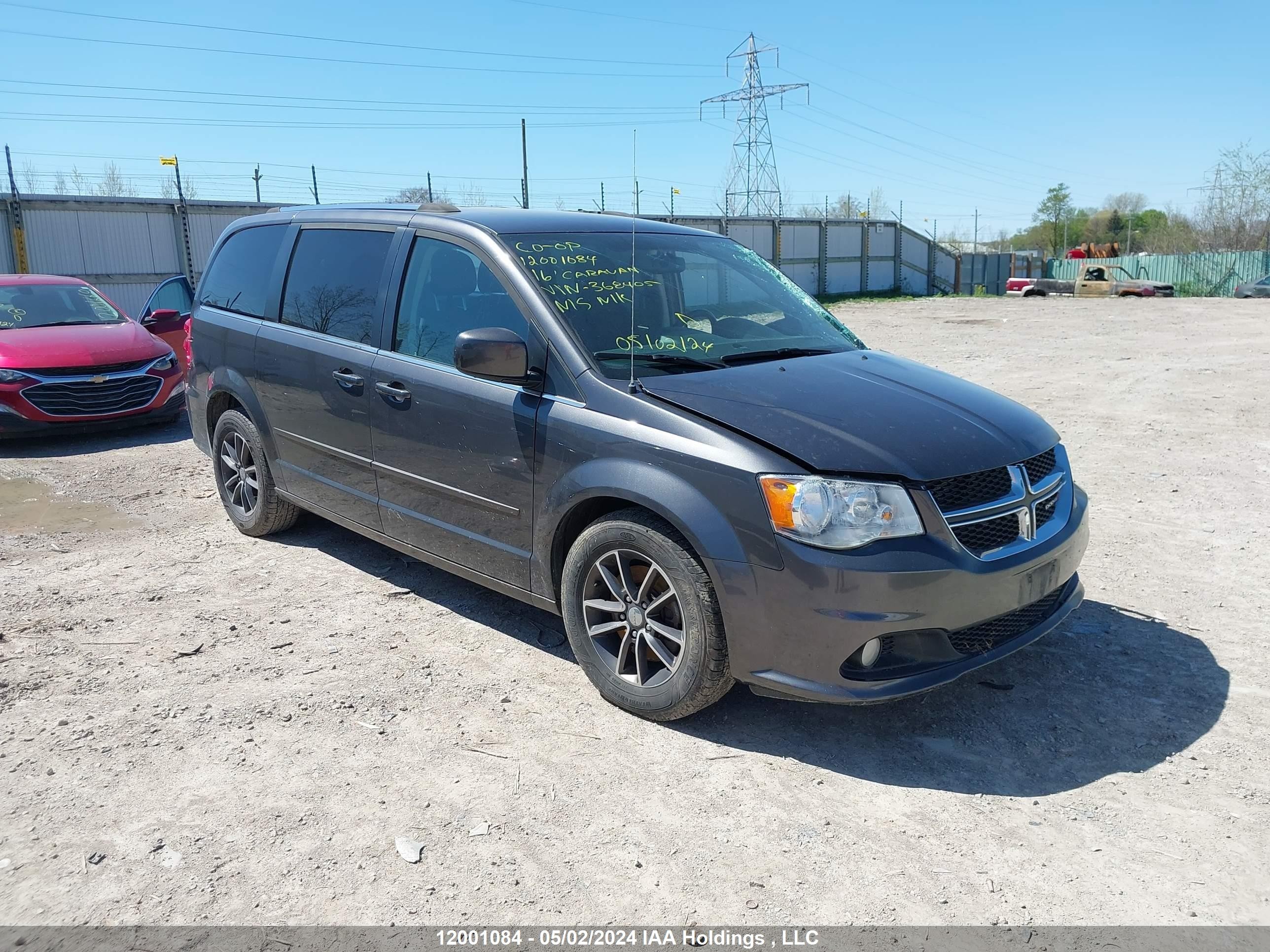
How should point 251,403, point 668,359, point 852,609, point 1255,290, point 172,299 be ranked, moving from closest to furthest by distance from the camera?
1. point 852,609
2. point 668,359
3. point 251,403
4. point 172,299
5. point 1255,290

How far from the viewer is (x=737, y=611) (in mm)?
3277

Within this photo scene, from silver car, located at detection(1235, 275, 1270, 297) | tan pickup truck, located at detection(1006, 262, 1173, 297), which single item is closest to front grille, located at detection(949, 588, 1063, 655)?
tan pickup truck, located at detection(1006, 262, 1173, 297)

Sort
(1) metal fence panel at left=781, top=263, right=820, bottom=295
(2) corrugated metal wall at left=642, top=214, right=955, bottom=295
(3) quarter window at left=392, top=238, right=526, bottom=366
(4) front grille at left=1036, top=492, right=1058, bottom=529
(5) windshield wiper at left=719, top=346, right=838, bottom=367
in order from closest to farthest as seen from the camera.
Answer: (4) front grille at left=1036, top=492, right=1058, bottom=529
(5) windshield wiper at left=719, top=346, right=838, bottom=367
(3) quarter window at left=392, top=238, right=526, bottom=366
(2) corrugated metal wall at left=642, top=214, right=955, bottom=295
(1) metal fence panel at left=781, top=263, right=820, bottom=295

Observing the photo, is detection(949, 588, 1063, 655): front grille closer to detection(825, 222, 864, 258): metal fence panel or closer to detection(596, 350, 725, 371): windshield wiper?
detection(596, 350, 725, 371): windshield wiper

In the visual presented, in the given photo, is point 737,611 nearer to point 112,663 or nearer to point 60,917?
point 60,917

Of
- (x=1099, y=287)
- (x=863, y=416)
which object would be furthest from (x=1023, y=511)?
(x=1099, y=287)

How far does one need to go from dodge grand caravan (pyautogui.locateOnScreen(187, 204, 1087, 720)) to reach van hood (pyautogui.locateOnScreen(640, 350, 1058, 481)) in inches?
0.5

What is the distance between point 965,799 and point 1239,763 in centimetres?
104

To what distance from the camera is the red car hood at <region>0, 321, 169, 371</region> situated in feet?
28.6

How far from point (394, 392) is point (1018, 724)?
2.98 metres

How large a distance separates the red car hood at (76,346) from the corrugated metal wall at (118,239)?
9.37 m

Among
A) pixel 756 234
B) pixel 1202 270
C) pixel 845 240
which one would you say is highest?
pixel 756 234

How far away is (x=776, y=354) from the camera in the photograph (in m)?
4.18

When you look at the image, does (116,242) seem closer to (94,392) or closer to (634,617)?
(94,392)
